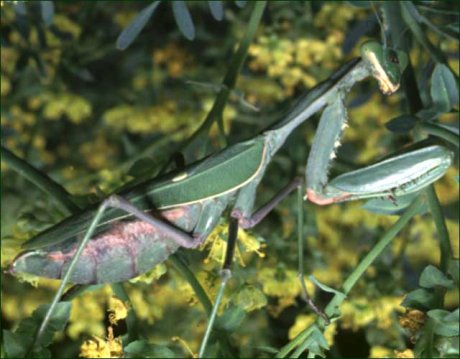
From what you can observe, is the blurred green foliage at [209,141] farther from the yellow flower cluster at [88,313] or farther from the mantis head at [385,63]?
the mantis head at [385,63]

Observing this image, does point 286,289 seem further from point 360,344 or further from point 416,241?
point 416,241

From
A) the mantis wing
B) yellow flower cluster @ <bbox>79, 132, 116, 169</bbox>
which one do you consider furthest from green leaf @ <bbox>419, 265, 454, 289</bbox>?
yellow flower cluster @ <bbox>79, 132, 116, 169</bbox>

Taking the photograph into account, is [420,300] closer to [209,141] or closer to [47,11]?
[209,141]

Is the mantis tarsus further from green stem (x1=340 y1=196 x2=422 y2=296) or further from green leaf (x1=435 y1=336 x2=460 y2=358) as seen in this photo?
green leaf (x1=435 y1=336 x2=460 y2=358)

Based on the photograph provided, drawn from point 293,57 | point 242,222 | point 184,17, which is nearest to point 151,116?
point 293,57

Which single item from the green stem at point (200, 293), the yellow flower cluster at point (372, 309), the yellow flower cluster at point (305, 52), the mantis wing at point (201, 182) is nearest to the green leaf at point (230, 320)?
the green stem at point (200, 293)
